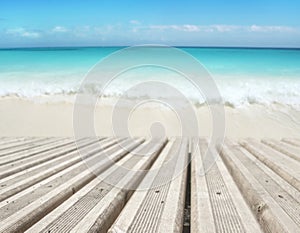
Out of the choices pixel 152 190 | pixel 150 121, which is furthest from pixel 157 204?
pixel 150 121

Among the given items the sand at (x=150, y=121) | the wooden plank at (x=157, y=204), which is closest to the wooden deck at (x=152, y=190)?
the wooden plank at (x=157, y=204)

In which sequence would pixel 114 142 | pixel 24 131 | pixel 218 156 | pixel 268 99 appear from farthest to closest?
1. pixel 268 99
2. pixel 24 131
3. pixel 114 142
4. pixel 218 156

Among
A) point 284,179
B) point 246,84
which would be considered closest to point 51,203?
point 284,179

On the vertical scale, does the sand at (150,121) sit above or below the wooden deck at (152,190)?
above

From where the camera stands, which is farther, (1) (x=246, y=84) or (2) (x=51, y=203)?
(1) (x=246, y=84)

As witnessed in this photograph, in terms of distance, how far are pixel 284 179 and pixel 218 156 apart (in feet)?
2.10

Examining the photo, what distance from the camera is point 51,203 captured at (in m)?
1.37

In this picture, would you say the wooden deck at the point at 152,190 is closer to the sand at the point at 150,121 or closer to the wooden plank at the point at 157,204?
the wooden plank at the point at 157,204

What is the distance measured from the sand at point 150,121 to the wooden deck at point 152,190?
9.08ft

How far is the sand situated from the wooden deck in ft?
9.08

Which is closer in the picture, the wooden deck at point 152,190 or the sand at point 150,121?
the wooden deck at point 152,190

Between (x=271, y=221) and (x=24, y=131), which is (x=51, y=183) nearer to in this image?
(x=271, y=221)

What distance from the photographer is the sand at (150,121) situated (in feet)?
17.8

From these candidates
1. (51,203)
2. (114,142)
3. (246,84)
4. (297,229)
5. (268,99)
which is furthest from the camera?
(246,84)
